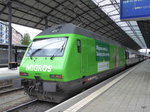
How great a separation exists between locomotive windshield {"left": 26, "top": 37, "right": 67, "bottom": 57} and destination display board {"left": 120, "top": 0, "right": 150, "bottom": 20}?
6.93 metres

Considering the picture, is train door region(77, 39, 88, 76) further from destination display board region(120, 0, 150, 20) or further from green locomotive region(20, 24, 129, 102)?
destination display board region(120, 0, 150, 20)

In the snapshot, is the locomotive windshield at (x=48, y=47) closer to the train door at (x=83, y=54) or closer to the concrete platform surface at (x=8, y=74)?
the train door at (x=83, y=54)

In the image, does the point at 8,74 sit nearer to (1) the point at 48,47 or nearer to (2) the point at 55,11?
(1) the point at 48,47

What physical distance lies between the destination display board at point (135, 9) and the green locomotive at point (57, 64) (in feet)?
17.7

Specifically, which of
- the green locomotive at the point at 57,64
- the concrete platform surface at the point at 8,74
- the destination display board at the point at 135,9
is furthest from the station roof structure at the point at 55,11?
the green locomotive at the point at 57,64

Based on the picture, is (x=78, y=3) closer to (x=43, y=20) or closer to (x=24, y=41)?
(x=43, y=20)

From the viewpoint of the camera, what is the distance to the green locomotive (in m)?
5.13

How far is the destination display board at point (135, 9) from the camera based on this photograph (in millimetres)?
10062

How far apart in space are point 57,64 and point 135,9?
314 inches

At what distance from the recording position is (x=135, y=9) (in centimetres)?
1049

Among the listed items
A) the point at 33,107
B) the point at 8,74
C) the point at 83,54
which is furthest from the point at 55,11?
the point at 33,107

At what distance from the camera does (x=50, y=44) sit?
5.84 meters

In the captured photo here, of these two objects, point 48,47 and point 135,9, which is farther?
point 135,9

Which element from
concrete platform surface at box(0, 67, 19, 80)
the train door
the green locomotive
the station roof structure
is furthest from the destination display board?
the station roof structure
